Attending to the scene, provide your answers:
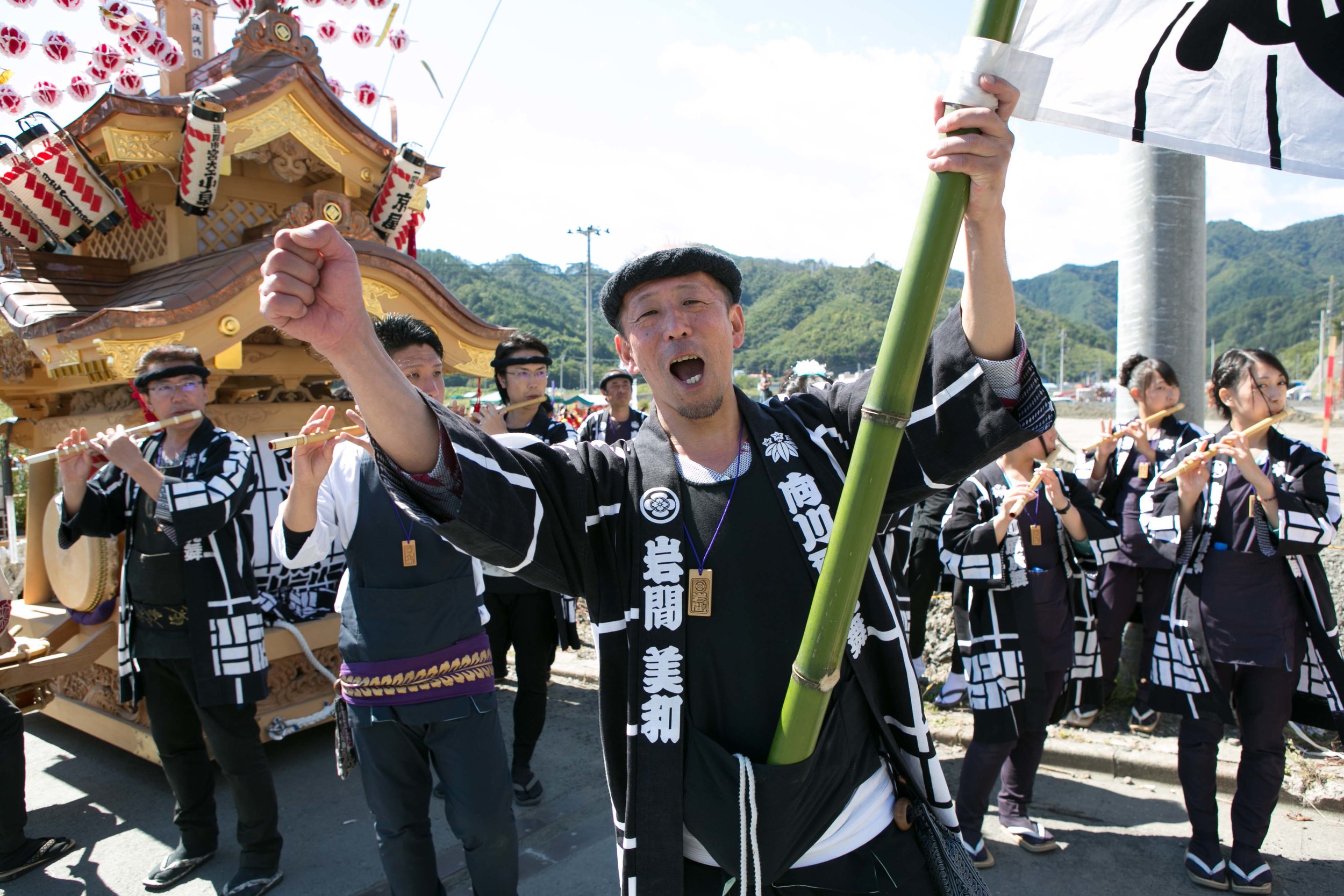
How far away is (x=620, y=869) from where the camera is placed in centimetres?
165

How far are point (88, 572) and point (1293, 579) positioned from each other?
6.21 m

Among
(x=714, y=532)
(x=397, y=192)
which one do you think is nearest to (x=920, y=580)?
(x=714, y=532)

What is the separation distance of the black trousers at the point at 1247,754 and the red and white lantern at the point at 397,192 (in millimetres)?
5439

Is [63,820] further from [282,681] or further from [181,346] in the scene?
[181,346]

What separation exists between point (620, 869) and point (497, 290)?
66815mm

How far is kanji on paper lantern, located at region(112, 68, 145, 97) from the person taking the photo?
5.10m

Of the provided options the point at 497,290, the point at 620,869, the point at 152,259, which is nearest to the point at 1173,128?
the point at 620,869

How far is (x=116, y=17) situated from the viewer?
16.8 ft

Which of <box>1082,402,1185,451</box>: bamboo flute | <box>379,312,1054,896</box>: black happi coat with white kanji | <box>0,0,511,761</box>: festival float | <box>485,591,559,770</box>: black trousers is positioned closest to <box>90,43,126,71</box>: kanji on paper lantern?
<box>0,0,511,761</box>: festival float

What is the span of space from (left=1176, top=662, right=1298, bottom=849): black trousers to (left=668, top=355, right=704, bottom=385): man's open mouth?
3.16 m

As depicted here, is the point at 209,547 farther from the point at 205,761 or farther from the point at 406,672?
the point at 406,672

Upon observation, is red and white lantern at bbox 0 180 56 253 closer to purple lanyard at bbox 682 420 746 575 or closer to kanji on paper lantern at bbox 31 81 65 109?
kanji on paper lantern at bbox 31 81 65 109

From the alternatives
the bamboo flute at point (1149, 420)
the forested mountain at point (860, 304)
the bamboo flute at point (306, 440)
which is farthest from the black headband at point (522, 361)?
the forested mountain at point (860, 304)

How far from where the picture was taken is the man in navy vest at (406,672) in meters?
2.99
